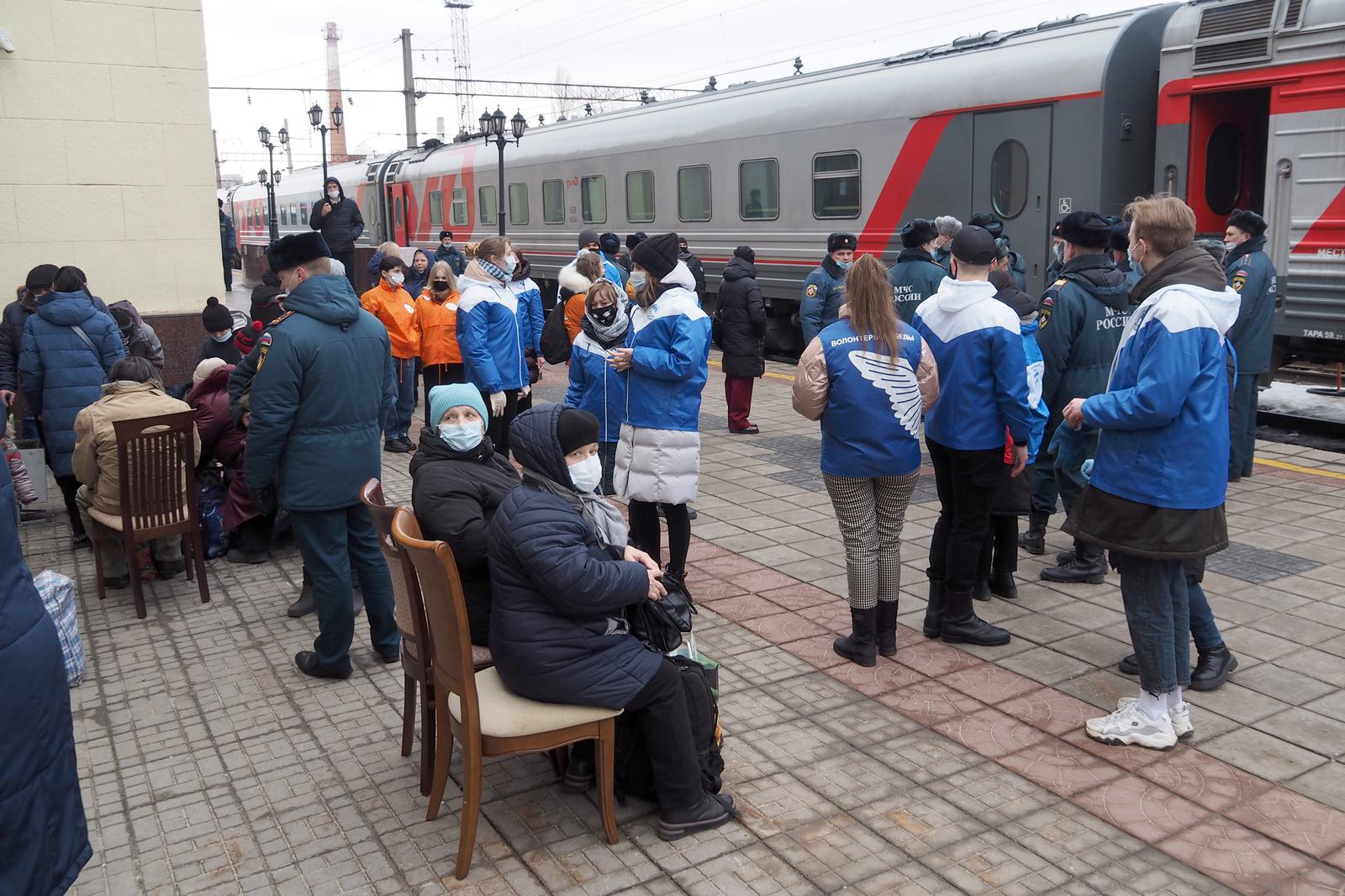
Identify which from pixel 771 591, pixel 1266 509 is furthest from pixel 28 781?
pixel 1266 509

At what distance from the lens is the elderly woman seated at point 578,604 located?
335 centimetres

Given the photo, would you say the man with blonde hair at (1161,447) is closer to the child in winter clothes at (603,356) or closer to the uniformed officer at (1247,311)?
the child in winter clothes at (603,356)

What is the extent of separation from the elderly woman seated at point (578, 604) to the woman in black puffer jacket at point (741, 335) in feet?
21.0

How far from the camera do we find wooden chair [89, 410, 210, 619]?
5809mm

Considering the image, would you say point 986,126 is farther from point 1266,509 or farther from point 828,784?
point 828,784

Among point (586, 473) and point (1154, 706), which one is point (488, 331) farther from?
point (1154, 706)

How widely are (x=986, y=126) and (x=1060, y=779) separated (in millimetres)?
8891

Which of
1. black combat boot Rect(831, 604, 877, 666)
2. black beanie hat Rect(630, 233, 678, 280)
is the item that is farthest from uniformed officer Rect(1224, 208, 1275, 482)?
black beanie hat Rect(630, 233, 678, 280)

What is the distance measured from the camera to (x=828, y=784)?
401 cm

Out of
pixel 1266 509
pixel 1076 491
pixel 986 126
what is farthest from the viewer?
pixel 986 126

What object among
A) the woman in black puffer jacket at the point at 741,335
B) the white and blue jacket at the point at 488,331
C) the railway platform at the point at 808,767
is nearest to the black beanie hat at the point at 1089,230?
the railway platform at the point at 808,767

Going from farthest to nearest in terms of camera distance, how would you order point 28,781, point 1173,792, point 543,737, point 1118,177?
point 1118,177, point 1173,792, point 543,737, point 28,781

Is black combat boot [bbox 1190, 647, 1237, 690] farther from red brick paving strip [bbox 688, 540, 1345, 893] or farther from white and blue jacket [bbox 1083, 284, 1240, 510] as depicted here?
white and blue jacket [bbox 1083, 284, 1240, 510]

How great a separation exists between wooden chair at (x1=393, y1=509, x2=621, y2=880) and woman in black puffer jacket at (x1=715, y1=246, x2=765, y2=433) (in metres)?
6.65
